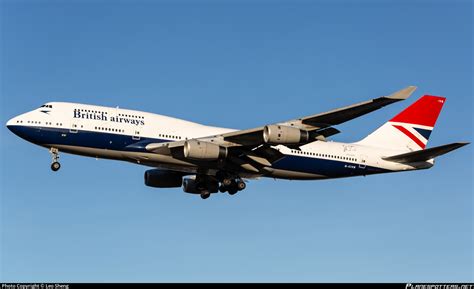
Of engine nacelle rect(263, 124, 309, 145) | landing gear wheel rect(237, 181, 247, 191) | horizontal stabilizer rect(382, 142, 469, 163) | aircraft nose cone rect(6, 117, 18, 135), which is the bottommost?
landing gear wheel rect(237, 181, 247, 191)

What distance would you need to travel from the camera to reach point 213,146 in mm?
42156

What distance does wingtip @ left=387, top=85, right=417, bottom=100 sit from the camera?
120 ft

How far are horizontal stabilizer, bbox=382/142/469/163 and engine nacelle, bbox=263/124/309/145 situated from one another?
8.36m

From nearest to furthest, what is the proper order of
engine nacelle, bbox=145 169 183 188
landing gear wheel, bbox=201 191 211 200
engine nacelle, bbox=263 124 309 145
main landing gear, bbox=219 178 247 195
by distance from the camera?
engine nacelle, bbox=263 124 309 145, main landing gear, bbox=219 178 247 195, landing gear wheel, bbox=201 191 211 200, engine nacelle, bbox=145 169 183 188

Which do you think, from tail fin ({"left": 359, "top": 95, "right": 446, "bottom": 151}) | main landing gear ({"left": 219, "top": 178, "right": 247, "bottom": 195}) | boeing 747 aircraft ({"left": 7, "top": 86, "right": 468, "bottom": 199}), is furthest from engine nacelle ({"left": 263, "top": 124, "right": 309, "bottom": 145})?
tail fin ({"left": 359, "top": 95, "right": 446, "bottom": 151})

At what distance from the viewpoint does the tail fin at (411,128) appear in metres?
50.5

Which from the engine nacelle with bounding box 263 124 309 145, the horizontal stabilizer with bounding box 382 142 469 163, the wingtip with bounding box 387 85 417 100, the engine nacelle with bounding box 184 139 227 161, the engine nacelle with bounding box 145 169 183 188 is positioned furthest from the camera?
the engine nacelle with bounding box 145 169 183 188

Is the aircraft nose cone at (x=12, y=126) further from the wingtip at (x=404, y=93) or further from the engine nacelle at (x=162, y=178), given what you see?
the wingtip at (x=404, y=93)

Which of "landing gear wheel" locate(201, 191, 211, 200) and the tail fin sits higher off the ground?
the tail fin

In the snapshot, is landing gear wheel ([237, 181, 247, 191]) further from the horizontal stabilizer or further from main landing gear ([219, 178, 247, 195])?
the horizontal stabilizer

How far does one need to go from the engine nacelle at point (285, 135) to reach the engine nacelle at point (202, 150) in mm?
2989

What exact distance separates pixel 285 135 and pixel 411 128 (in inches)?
534

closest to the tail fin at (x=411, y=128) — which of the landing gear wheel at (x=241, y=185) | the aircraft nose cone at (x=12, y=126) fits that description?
the landing gear wheel at (x=241, y=185)

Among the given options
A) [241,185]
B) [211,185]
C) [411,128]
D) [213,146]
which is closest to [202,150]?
[213,146]
